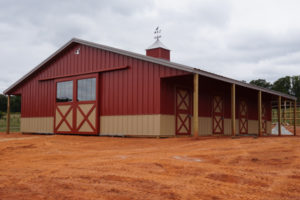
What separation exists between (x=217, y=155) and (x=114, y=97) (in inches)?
314

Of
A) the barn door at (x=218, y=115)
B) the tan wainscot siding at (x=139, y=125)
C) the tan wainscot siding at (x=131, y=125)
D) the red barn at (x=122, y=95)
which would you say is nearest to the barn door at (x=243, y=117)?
the red barn at (x=122, y=95)

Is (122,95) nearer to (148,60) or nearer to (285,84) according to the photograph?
(148,60)

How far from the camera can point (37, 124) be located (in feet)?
57.5

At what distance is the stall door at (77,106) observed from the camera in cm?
1478

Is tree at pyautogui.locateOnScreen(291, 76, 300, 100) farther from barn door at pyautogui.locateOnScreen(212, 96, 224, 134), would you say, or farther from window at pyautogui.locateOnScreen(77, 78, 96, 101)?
window at pyautogui.locateOnScreen(77, 78, 96, 101)

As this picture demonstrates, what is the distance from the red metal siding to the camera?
12.7 m

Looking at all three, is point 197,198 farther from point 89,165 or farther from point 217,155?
point 217,155

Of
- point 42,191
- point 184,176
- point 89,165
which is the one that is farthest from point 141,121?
point 42,191

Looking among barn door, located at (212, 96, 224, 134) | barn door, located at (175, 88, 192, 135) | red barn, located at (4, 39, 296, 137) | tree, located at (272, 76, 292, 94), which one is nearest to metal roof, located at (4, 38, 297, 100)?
red barn, located at (4, 39, 296, 137)

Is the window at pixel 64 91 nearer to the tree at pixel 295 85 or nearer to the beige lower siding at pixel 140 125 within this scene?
the beige lower siding at pixel 140 125

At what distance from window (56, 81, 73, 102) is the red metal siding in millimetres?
460

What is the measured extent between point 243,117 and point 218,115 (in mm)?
3714

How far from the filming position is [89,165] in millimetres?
5727

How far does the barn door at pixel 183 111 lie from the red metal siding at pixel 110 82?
141 centimetres
